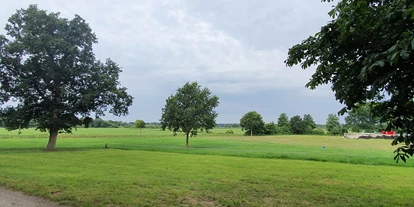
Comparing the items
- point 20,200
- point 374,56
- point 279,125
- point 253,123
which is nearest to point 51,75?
point 20,200

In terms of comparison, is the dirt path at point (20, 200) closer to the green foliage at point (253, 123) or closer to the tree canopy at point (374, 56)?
the tree canopy at point (374, 56)

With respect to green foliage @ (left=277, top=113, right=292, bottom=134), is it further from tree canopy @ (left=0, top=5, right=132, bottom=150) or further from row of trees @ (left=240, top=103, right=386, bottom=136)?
tree canopy @ (left=0, top=5, right=132, bottom=150)

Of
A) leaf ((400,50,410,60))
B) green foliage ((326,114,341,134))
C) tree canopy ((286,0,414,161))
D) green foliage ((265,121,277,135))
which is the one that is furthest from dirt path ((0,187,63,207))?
green foliage ((326,114,341,134))

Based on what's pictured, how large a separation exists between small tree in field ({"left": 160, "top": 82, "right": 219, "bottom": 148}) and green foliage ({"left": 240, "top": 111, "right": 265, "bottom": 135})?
66893 millimetres

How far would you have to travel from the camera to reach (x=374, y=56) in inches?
120

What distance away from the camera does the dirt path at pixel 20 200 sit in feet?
22.3

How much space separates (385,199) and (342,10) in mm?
6431

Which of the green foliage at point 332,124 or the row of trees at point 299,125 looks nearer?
the row of trees at point 299,125

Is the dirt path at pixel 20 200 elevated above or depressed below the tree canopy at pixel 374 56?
below

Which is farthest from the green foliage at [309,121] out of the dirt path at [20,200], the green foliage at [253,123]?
the dirt path at [20,200]

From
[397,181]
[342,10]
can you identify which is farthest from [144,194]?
[397,181]

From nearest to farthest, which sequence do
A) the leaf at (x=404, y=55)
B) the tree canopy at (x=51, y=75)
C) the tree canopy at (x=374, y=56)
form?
the leaf at (x=404, y=55), the tree canopy at (x=374, y=56), the tree canopy at (x=51, y=75)

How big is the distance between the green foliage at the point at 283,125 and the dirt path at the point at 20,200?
346 feet

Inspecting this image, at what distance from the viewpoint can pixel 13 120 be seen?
81.7 feet
